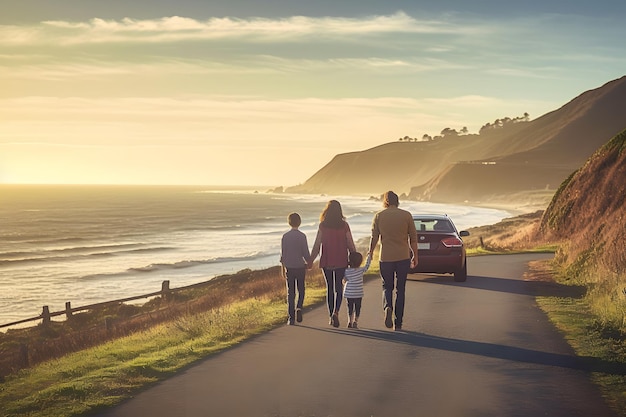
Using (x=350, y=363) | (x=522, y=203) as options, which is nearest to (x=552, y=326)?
(x=350, y=363)

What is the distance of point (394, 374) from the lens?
357 inches

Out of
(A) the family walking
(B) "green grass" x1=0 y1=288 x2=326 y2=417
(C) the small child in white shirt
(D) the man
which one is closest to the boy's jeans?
(A) the family walking

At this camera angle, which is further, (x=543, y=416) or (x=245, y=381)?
(x=245, y=381)

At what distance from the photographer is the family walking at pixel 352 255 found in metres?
12.3

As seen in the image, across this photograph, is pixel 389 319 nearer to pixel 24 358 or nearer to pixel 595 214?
pixel 24 358

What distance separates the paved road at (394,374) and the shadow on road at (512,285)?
3.92m

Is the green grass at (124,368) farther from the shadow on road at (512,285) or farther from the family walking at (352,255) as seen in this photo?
the shadow on road at (512,285)

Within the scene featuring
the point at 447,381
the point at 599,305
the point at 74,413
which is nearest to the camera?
the point at 74,413

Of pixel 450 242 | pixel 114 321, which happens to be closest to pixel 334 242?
pixel 450 242

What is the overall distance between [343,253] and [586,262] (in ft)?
37.0

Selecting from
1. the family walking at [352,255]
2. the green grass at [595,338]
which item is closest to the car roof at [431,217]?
→ the green grass at [595,338]

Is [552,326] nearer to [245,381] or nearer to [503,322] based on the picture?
[503,322]

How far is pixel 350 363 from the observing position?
9.75 metres

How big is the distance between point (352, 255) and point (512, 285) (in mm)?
8890
